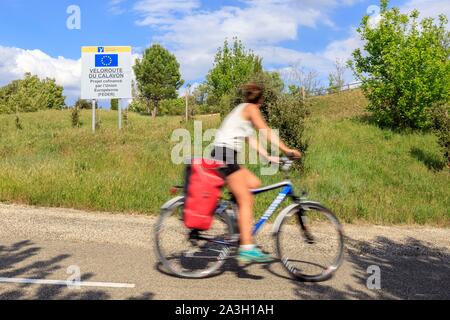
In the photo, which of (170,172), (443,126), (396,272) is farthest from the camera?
(443,126)

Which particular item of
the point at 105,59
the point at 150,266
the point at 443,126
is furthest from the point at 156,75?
the point at 150,266

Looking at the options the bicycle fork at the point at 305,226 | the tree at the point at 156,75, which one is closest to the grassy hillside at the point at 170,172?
the bicycle fork at the point at 305,226

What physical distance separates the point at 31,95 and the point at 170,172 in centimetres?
6933

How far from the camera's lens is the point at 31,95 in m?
70.1

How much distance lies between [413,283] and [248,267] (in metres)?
1.90

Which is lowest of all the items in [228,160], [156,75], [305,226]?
[305,226]

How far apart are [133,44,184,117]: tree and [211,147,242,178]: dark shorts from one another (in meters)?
56.4

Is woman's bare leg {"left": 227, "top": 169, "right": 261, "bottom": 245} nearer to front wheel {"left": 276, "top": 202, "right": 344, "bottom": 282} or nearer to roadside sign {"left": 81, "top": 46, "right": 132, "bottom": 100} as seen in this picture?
front wheel {"left": 276, "top": 202, "right": 344, "bottom": 282}

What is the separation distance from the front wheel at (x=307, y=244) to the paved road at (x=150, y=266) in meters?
0.16

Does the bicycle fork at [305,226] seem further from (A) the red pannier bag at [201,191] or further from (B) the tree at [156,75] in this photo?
(B) the tree at [156,75]

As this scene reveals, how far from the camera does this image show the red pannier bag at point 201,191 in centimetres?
411

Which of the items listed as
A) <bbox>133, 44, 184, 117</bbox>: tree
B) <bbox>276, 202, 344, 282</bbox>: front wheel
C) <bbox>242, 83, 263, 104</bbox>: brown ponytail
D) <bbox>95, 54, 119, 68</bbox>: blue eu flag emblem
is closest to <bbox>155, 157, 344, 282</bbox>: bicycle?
<bbox>276, 202, 344, 282</bbox>: front wheel

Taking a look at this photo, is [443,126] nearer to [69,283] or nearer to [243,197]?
[243,197]

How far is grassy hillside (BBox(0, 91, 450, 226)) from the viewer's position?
316 inches
